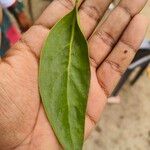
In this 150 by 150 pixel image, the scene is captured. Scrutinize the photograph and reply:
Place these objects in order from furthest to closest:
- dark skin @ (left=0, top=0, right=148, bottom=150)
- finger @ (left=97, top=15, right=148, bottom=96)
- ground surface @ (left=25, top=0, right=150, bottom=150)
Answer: ground surface @ (left=25, top=0, right=150, bottom=150) → finger @ (left=97, top=15, right=148, bottom=96) → dark skin @ (left=0, top=0, right=148, bottom=150)

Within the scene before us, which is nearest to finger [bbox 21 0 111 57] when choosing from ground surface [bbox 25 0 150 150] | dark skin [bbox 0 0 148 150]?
dark skin [bbox 0 0 148 150]

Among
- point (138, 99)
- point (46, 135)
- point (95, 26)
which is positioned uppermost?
point (95, 26)

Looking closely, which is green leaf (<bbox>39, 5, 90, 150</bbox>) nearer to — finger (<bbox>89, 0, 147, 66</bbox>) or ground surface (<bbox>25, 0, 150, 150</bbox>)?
finger (<bbox>89, 0, 147, 66</bbox>)

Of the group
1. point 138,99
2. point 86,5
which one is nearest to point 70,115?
point 86,5

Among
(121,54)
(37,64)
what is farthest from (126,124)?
(37,64)

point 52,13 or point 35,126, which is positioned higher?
point 52,13

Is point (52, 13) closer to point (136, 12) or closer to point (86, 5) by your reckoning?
point (86, 5)

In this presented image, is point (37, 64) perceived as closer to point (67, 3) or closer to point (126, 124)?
point (67, 3)
